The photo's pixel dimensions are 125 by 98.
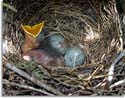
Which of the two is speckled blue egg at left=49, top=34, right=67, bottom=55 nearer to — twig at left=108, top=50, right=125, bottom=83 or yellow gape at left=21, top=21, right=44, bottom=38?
yellow gape at left=21, top=21, right=44, bottom=38

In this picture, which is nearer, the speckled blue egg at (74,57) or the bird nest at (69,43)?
the bird nest at (69,43)

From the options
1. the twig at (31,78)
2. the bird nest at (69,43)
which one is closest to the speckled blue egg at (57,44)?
the bird nest at (69,43)

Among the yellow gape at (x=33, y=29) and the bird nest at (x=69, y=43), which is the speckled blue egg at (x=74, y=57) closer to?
the bird nest at (x=69, y=43)

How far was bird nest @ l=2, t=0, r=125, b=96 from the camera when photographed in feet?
6.32

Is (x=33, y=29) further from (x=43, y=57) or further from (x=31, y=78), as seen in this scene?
(x=31, y=78)

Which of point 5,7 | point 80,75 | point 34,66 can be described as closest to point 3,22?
point 5,7

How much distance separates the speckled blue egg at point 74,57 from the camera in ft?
6.67

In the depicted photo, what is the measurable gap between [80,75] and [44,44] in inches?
9.3

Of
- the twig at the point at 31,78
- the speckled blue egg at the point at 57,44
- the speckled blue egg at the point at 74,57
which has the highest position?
the speckled blue egg at the point at 57,44

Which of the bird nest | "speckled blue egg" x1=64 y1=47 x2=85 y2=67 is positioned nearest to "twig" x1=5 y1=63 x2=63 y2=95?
the bird nest

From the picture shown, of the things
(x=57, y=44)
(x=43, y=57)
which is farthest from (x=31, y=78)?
(x=57, y=44)

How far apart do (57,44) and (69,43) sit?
5 centimetres

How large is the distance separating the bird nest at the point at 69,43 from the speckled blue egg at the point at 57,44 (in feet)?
0.09

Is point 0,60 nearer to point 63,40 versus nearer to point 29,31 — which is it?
point 29,31
